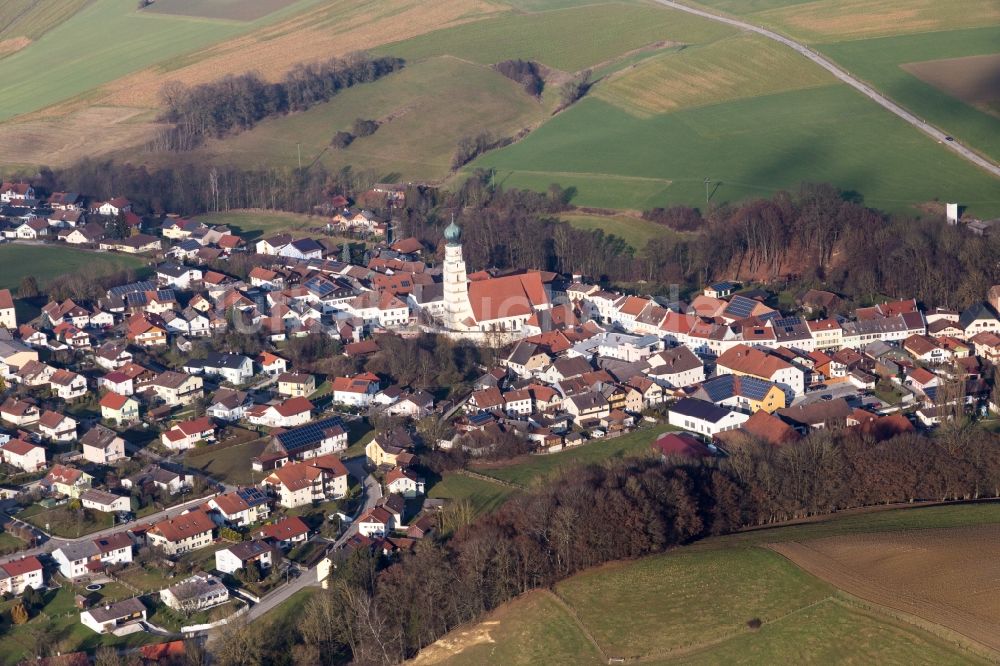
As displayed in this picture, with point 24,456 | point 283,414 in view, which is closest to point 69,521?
point 24,456

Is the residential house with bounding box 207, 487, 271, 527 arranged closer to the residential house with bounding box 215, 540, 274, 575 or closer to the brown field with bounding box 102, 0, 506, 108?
the residential house with bounding box 215, 540, 274, 575

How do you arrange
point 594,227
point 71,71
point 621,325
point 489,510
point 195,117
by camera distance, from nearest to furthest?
point 489,510
point 621,325
point 594,227
point 195,117
point 71,71

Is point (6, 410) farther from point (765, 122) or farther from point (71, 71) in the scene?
point (71, 71)

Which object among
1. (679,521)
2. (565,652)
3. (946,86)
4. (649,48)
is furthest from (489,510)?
(649,48)

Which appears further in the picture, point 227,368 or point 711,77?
point 711,77

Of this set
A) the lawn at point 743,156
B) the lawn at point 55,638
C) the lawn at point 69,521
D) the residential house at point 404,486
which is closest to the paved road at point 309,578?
the residential house at point 404,486

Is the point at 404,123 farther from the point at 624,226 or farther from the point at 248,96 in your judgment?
the point at 624,226
